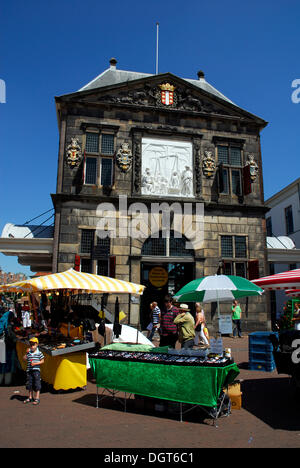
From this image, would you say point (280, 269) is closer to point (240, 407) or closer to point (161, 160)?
point (161, 160)

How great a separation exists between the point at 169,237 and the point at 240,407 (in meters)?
10.6

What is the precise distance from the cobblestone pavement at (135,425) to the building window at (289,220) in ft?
75.3

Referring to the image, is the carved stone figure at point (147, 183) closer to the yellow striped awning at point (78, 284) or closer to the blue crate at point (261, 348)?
the yellow striped awning at point (78, 284)

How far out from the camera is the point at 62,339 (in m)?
8.53

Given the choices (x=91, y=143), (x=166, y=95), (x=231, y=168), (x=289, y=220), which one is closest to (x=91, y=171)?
(x=91, y=143)

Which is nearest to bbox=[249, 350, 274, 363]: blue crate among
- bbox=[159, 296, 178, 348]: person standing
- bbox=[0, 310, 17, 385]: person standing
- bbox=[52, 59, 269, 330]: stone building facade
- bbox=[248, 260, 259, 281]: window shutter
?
bbox=[159, 296, 178, 348]: person standing

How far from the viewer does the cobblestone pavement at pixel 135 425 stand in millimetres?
4668

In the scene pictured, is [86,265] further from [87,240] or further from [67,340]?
[67,340]

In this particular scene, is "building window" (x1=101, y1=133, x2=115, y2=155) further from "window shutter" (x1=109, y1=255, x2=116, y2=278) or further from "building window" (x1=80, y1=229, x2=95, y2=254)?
"window shutter" (x1=109, y1=255, x2=116, y2=278)

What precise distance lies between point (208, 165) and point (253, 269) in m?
5.62

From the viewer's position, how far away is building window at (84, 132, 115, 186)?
A: 16.2 m

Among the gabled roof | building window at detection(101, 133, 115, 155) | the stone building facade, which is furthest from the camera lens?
the gabled roof

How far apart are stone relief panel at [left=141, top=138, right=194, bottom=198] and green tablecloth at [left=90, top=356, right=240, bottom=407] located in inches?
429

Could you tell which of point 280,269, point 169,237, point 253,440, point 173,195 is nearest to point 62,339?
point 253,440
